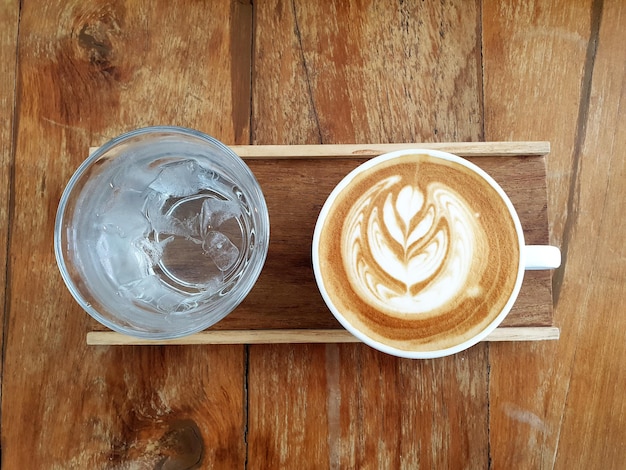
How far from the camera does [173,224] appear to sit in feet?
2.17

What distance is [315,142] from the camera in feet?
2.47

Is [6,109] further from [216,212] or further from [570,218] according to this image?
[570,218]

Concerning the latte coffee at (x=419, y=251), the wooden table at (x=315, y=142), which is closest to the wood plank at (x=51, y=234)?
the wooden table at (x=315, y=142)

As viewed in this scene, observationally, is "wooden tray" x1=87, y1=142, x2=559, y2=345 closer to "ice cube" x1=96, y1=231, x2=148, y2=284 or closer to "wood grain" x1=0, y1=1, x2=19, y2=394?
"ice cube" x1=96, y1=231, x2=148, y2=284

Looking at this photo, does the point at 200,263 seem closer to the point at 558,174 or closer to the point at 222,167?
the point at 222,167

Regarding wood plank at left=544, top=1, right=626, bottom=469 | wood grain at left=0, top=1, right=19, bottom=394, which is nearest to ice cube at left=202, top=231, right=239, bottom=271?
wood grain at left=0, top=1, right=19, bottom=394

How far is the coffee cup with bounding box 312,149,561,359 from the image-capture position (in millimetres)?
596

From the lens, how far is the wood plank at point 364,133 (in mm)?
729

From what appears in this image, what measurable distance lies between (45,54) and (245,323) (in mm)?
488

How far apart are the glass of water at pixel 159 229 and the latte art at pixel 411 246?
112 mm

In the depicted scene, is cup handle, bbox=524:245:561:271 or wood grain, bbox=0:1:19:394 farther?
wood grain, bbox=0:1:19:394

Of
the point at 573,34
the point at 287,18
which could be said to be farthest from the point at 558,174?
the point at 287,18

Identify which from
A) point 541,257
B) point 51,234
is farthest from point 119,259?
point 541,257

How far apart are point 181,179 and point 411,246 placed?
0.97 ft
